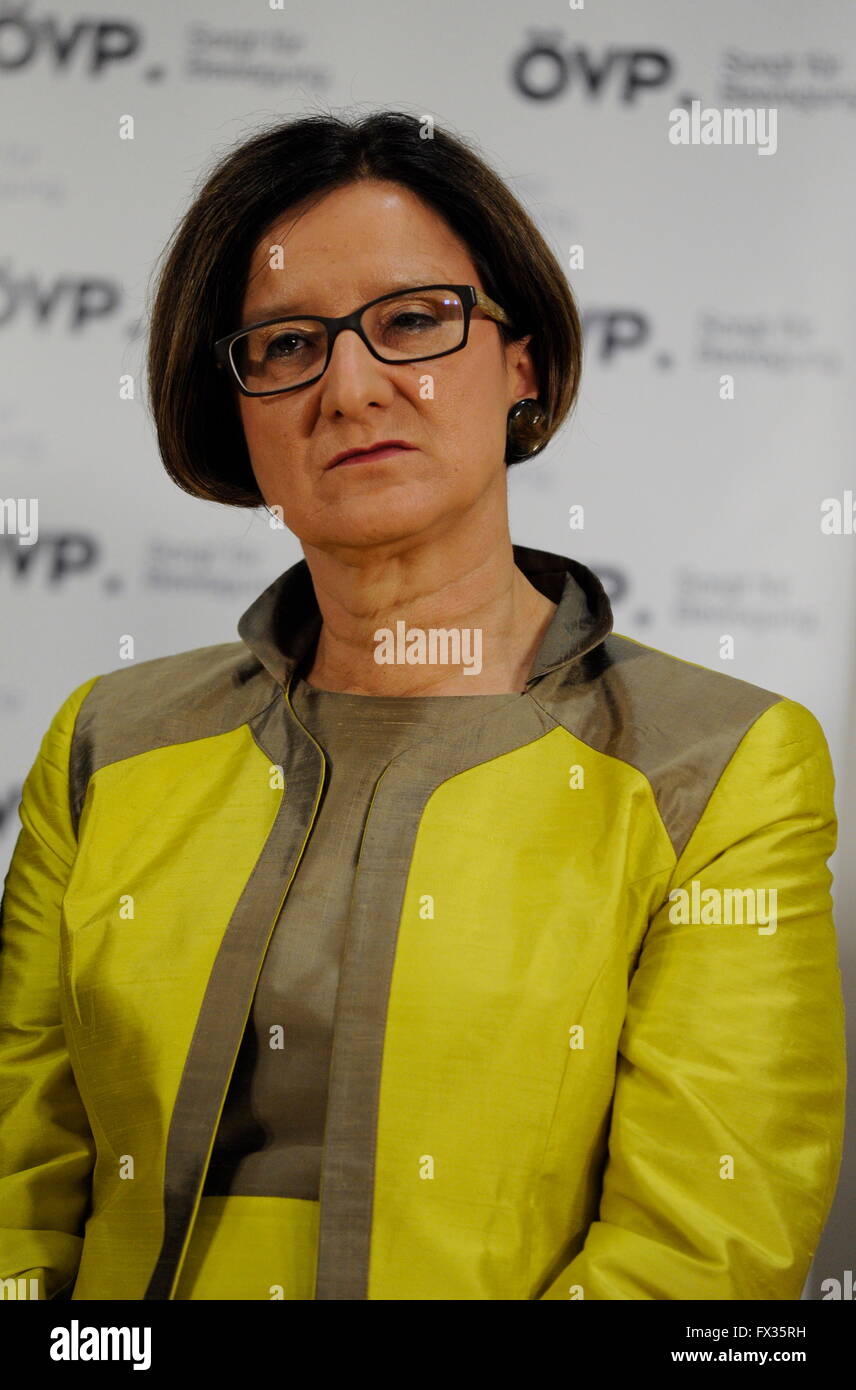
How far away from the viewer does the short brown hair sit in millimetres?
1358

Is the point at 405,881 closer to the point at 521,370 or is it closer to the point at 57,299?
the point at 521,370

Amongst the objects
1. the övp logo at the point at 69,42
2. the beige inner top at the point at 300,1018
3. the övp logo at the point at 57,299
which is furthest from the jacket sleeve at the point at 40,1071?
the övp logo at the point at 69,42

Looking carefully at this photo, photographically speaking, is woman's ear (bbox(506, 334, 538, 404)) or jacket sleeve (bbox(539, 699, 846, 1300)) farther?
woman's ear (bbox(506, 334, 538, 404))

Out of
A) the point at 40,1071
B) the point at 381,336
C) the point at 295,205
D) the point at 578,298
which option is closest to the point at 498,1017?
the point at 40,1071

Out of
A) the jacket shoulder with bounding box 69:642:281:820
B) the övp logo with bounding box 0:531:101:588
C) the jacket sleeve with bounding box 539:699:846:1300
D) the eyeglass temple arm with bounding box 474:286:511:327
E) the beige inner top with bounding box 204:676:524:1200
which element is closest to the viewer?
the jacket sleeve with bounding box 539:699:846:1300

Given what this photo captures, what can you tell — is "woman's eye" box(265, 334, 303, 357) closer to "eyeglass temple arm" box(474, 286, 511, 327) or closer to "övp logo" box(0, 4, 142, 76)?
"eyeglass temple arm" box(474, 286, 511, 327)

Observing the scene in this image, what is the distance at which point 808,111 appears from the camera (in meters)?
1.70

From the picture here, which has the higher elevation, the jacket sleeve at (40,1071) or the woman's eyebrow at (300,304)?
the woman's eyebrow at (300,304)

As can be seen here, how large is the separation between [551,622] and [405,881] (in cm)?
31

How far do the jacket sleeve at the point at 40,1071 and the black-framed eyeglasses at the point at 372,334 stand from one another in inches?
18.4

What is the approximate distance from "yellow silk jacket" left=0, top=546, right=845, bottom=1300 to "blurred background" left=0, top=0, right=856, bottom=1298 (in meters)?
0.40

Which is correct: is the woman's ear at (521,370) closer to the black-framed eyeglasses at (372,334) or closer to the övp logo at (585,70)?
the black-framed eyeglasses at (372,334)

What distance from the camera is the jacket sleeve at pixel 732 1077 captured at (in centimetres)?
112

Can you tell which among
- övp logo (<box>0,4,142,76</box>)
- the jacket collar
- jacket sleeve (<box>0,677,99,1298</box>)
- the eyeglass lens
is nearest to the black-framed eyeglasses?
the eyeglass lens
